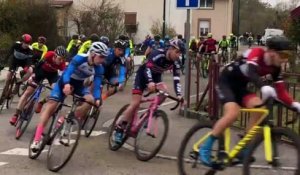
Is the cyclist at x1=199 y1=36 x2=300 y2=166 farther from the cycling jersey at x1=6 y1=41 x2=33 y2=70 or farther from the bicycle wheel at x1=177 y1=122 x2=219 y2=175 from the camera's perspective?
the cycling jersey at x1=6 y1=41 x2=33 y2=70

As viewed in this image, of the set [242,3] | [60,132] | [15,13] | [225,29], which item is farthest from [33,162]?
[242,3]

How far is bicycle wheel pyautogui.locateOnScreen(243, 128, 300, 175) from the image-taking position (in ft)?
18.5

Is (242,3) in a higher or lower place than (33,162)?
higher

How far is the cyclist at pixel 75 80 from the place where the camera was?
7840 mm

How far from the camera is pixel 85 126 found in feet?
33.6

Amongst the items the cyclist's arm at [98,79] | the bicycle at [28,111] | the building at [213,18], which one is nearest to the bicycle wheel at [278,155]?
the cyclist's arm at [98,79]

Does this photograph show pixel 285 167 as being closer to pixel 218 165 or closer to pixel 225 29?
pixel 218 165

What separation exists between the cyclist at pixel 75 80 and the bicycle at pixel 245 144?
6.29 ft

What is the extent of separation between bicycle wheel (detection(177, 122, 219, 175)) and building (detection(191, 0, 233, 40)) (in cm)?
5878

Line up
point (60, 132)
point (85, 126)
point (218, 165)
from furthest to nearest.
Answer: point (85, 126)
point (60, 132)
point (218, 165)

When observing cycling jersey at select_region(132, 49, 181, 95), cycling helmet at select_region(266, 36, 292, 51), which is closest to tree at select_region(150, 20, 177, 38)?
cycling jersey at select_region(132, 49, 181, 95)

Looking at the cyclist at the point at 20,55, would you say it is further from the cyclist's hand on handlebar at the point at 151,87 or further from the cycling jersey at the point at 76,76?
the cyclist's hand on handlebar at the point at 151,87

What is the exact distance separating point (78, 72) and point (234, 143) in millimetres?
2879

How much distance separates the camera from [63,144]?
745cm
